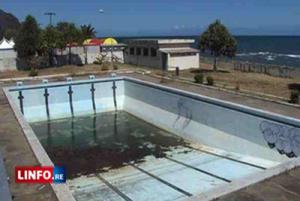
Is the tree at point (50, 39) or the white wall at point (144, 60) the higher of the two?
the tree at point (50, 39)

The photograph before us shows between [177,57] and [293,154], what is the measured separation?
27887 millimetres

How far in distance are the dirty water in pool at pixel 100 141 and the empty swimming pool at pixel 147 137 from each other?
57 mm

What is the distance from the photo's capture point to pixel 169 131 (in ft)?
98.1

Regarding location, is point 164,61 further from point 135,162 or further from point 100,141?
point 135,162

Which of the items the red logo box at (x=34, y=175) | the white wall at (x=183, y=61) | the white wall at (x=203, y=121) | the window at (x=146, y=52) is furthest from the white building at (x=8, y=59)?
the red logo box at (x=34, y=175)

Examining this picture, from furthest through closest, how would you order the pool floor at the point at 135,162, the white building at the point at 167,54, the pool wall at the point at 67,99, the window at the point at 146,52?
1. the window at the point at 146,52
2. the white building at the point at 167,54
3. the pool wall at the point at 67,99
4. the pool floor at the point at 135,162

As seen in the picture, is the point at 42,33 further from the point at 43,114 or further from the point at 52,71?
the point at 43,114

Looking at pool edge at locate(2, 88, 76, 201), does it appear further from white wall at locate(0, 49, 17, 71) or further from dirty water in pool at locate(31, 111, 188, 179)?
white wall at locate(0, 49, 17, 71)

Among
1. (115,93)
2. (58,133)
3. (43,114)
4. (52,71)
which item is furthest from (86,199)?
(52,71)

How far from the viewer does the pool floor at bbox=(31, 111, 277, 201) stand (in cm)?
1895

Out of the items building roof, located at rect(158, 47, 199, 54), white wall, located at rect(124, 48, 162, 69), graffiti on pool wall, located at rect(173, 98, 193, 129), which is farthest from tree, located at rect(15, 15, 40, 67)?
graffiti on pool wall, located at rect(173, 98, 193, 129)

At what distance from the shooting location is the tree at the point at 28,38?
47.3 meters

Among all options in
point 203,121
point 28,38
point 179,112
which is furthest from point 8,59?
point 203,121

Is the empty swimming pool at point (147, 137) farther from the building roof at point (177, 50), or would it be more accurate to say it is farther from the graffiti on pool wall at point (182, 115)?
the building roof at point (177, 50)
